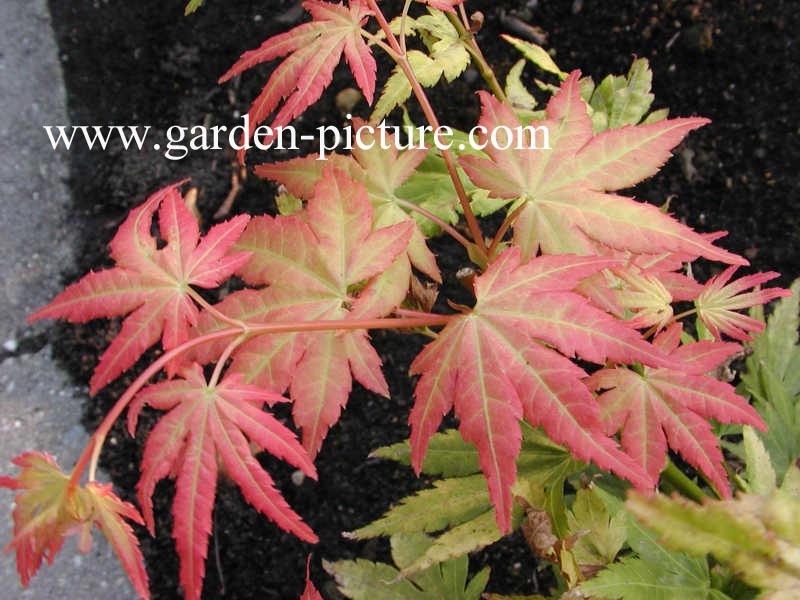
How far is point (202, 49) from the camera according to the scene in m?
1.79

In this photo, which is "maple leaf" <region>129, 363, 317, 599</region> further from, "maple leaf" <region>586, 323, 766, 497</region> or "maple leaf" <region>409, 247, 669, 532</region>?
"maple leaf" <region>586, 323, 766, 497</region>

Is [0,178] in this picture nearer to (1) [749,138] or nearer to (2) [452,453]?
(2) [452,453]

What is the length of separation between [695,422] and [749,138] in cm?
105

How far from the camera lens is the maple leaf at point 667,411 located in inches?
32.5

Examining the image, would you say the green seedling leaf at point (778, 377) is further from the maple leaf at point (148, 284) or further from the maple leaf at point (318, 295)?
the maple leaf at point (148, 284)

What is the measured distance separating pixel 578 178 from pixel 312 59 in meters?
0.32

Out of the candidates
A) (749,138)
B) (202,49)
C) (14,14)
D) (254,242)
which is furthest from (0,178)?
(749,138)

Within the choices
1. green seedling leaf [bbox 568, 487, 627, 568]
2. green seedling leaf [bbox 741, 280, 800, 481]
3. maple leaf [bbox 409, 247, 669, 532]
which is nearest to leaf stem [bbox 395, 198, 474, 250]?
maple leaf [bbox 409, 247, 669, 532]

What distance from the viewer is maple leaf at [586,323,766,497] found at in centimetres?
83

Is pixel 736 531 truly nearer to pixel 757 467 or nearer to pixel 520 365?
pixel 520 365

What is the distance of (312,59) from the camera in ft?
2.67

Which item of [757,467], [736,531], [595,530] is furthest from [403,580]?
[736,531]

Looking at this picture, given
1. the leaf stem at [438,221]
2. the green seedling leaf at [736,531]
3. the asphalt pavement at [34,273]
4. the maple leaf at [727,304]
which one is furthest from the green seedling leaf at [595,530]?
the asphalt pavement at [34,273]

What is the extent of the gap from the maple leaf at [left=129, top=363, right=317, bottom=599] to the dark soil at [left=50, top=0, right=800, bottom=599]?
0.85m
